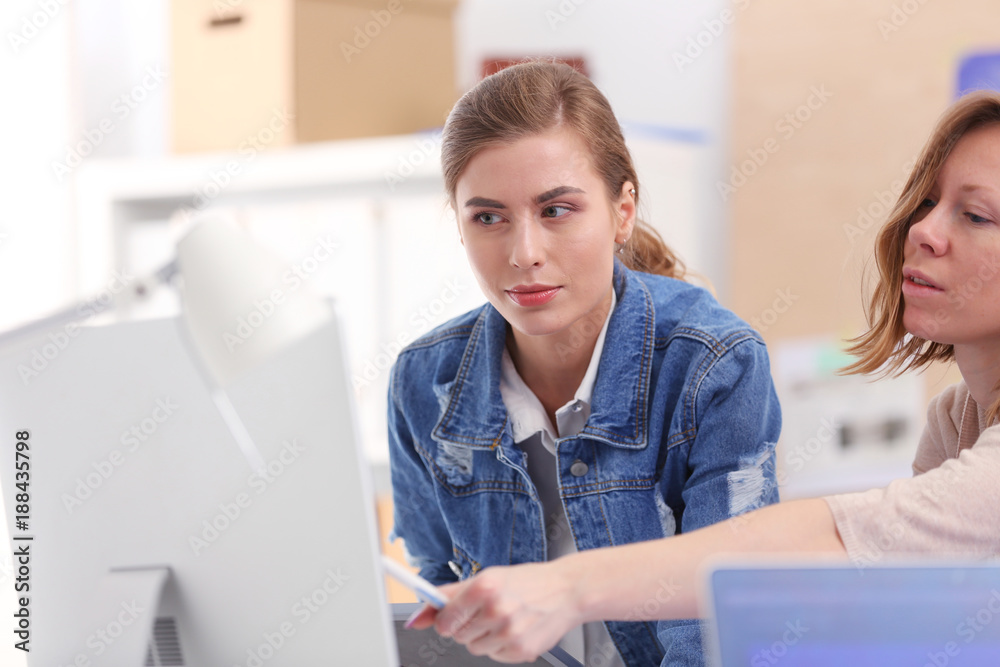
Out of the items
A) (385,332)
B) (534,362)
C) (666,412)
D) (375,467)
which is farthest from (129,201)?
(666,412)

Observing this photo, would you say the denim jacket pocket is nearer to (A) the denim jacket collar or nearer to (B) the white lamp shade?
(A) the denim jacket collar

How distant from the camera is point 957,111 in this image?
989 mm

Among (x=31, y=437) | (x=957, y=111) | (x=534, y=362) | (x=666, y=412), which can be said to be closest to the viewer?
(x=31, y=437)

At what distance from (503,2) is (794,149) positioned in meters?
0.90

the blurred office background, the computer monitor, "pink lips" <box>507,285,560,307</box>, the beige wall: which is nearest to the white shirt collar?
"pink lips" <box>507,285,560,307</box>

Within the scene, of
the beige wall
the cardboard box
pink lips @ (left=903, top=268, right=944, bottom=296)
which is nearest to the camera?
pink lips @ (left=903, top=268, right=944, bottom=296)

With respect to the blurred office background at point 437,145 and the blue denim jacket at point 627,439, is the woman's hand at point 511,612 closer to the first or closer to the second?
the blue denim jacket at point 627,439

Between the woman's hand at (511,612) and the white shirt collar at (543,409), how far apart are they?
0.43 metres

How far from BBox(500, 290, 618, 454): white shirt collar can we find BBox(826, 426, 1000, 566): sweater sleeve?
1.45 ft

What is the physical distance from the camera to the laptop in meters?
0.57

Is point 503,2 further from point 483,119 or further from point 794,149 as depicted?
point 483,119

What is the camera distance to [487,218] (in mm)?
1155

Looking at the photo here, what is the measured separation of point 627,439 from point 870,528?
38cm

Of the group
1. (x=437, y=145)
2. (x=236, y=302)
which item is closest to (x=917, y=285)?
(x=236, y=302)
